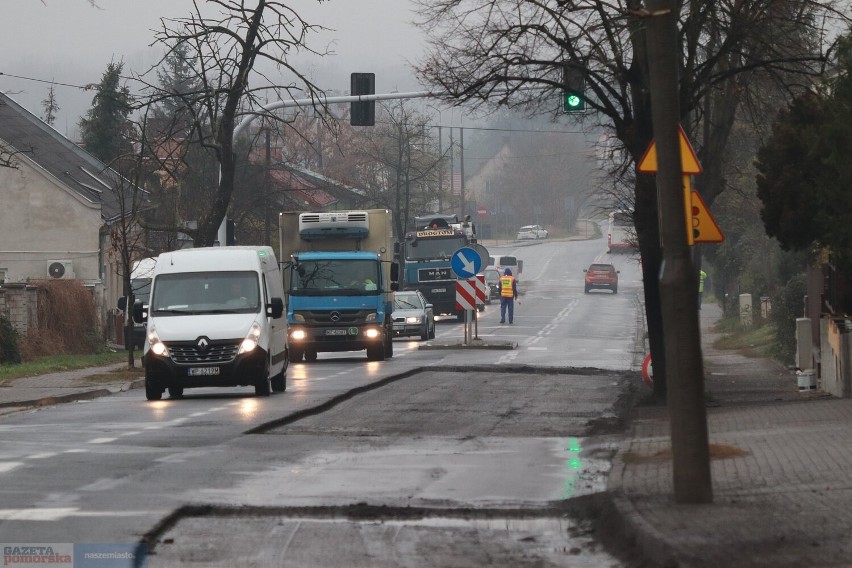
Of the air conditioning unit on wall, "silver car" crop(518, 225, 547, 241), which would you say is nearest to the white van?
the air conditioning unit on wall

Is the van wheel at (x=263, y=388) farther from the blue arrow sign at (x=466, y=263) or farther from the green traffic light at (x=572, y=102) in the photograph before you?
the blue arrow sign at (x=466, y=263)

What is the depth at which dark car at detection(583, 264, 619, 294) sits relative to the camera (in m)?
85.6

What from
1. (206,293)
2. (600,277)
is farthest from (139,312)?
(600,277)

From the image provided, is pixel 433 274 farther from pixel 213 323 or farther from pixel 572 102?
pixel 572 102

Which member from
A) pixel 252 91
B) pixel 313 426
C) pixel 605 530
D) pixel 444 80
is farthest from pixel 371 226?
pixel 605 530

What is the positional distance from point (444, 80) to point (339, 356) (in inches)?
685

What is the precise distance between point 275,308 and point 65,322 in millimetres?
18597

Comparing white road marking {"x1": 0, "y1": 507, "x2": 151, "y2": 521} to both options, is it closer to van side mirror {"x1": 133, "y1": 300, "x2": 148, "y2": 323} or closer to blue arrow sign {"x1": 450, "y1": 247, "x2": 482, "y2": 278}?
van side mirror {"x1": 133, "y1": 300, "x2": 148, "y2": 323}

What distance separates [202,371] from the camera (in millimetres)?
20719

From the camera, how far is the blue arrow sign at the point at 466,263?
36281 millimetres

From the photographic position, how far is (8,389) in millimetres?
23281

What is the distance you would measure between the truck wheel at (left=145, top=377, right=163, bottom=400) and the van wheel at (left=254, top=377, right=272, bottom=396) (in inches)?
57.3

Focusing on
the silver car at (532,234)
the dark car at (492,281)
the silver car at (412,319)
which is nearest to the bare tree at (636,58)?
the silver car at (412,319)

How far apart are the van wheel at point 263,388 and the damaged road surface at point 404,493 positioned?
3.28 metres
